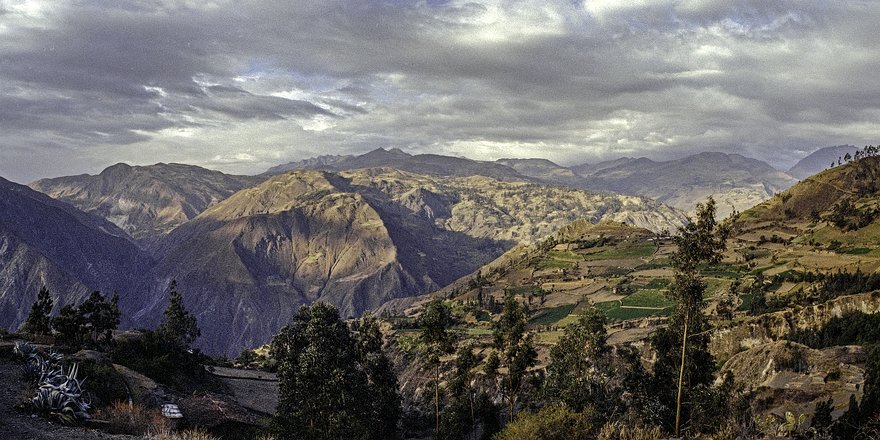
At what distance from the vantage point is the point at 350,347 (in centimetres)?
4803

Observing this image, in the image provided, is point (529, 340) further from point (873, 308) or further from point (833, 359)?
point (873, 308)

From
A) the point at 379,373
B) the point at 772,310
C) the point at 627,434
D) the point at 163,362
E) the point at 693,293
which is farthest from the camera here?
the point at 772,310

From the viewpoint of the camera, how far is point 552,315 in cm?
17888

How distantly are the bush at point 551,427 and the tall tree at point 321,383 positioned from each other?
17820 mm

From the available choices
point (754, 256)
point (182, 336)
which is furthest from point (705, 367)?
point (754, 256)

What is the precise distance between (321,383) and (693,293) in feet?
97.4

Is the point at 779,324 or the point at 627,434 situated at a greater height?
the point at 627,434

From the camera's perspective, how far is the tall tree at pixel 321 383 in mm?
45047

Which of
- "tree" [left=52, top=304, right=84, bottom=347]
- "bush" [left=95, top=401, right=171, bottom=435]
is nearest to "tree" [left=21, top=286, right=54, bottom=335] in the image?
"tree" [left=52, top=304, right=84, bottom=347]

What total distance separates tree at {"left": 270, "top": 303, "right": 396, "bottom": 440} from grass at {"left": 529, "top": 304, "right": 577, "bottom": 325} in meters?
129

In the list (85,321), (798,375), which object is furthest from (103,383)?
(798,375)

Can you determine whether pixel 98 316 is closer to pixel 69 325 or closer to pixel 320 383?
pixel 69 325

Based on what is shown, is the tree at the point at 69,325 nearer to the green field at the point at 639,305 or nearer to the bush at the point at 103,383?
the bush at the point at 103,383

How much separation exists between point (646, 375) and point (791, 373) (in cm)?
2493
